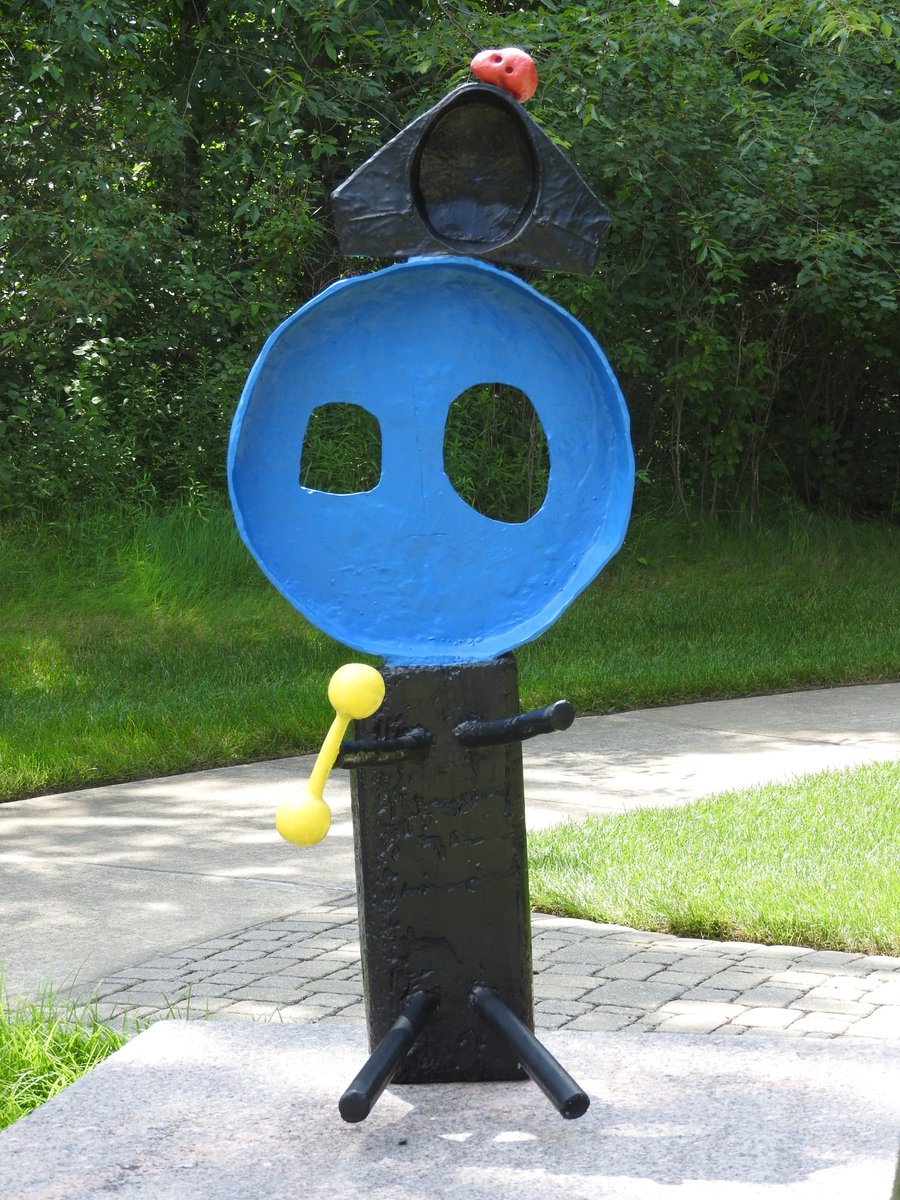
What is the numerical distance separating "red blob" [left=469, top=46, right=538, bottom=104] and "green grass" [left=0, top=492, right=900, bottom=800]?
13.2ft

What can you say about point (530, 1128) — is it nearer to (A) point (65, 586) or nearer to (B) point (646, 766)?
(B) point (646, 766)

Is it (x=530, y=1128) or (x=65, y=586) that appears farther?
(x=65, y=586)

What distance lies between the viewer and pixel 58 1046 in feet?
11.0

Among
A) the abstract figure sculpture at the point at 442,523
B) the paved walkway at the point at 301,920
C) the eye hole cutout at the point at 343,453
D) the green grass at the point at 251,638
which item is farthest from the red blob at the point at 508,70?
the eye hole cutout at the point at 343,453

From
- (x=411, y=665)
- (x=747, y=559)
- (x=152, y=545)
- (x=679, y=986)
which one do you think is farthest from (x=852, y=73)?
(x=411, y=665)

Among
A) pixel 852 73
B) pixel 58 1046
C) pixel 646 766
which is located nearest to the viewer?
pixel 58 1046

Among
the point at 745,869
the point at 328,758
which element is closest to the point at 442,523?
the point at 328,758

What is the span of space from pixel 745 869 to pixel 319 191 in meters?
7.31

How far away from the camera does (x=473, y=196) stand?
9.35ft

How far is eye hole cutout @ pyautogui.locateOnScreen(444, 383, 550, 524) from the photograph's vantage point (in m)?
10.6

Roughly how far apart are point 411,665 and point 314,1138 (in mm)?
830

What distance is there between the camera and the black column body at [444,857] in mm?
2783

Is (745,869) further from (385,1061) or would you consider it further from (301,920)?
(385,1061)

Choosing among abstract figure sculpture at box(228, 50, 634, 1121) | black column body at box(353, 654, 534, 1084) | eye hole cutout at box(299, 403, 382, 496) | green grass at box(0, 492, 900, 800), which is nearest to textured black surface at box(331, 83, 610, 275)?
abstract figure sculpture at box(228, 50, 634, 1121)
